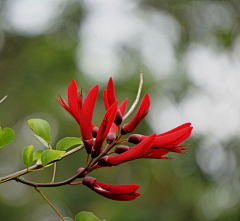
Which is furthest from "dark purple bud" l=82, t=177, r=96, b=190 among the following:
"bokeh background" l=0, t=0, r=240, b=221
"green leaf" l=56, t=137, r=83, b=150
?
"bokeh background" l=0, t=0, r=240, b=221

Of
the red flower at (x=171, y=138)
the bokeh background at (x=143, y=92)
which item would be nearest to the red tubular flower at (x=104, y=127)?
the red flower at (x=171, y=138)

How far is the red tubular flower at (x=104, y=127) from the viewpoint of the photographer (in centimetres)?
60

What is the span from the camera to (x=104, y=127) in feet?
2.04

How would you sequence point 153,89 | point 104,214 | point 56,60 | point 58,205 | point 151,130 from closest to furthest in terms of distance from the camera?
point 104,214, point 58,205, point 151,130, point 153,89, point 56,60

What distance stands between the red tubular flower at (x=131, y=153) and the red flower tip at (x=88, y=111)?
7cm

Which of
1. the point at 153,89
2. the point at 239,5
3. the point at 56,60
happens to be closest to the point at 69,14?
the point at 56,60

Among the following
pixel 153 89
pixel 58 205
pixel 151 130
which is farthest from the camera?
pixel 153 89

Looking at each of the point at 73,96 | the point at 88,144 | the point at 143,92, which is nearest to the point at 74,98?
the point at 73,96

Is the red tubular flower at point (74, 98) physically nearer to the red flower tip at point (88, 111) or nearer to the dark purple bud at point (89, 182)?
the red flower tip at point (88, 111)

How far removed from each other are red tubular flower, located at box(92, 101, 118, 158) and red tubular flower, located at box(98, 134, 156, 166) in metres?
0.03

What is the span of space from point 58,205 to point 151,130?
3253mm

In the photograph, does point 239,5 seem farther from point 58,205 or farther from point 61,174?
point 58,205

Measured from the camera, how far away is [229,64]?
7.85 m

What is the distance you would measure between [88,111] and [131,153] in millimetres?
135
